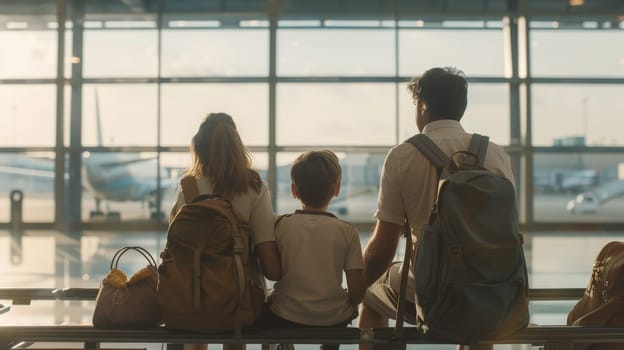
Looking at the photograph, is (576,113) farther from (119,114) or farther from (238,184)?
(238,184)

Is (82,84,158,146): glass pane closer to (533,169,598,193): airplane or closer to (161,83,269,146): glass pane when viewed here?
(161,83,269,146): glass pane

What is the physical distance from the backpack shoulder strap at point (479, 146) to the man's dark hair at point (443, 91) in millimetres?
124

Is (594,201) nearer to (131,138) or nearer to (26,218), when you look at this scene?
(131,138)

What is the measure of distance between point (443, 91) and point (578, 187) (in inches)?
534

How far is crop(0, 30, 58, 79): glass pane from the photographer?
14.8 meters

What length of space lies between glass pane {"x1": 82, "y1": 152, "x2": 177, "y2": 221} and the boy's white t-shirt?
1233cm

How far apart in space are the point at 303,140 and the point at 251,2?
9.87 feet

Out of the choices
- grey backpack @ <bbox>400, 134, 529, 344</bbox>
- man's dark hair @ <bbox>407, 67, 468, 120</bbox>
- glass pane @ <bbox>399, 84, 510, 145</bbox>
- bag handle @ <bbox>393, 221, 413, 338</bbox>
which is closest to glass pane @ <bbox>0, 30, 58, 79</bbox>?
glass pane @ <bbox>399, 84, 510, 145</bbox>

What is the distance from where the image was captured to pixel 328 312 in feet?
8.06

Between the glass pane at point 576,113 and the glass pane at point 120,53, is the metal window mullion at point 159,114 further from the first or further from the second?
the glass pane at point 576,113

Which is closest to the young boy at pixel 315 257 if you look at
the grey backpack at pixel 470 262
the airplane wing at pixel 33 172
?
the grey backpack at pixel 470 262

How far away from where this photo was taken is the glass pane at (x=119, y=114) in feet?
47.3

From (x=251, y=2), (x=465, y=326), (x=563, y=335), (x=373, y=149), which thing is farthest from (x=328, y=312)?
(x=251, y=2)

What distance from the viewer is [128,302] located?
230 cm
